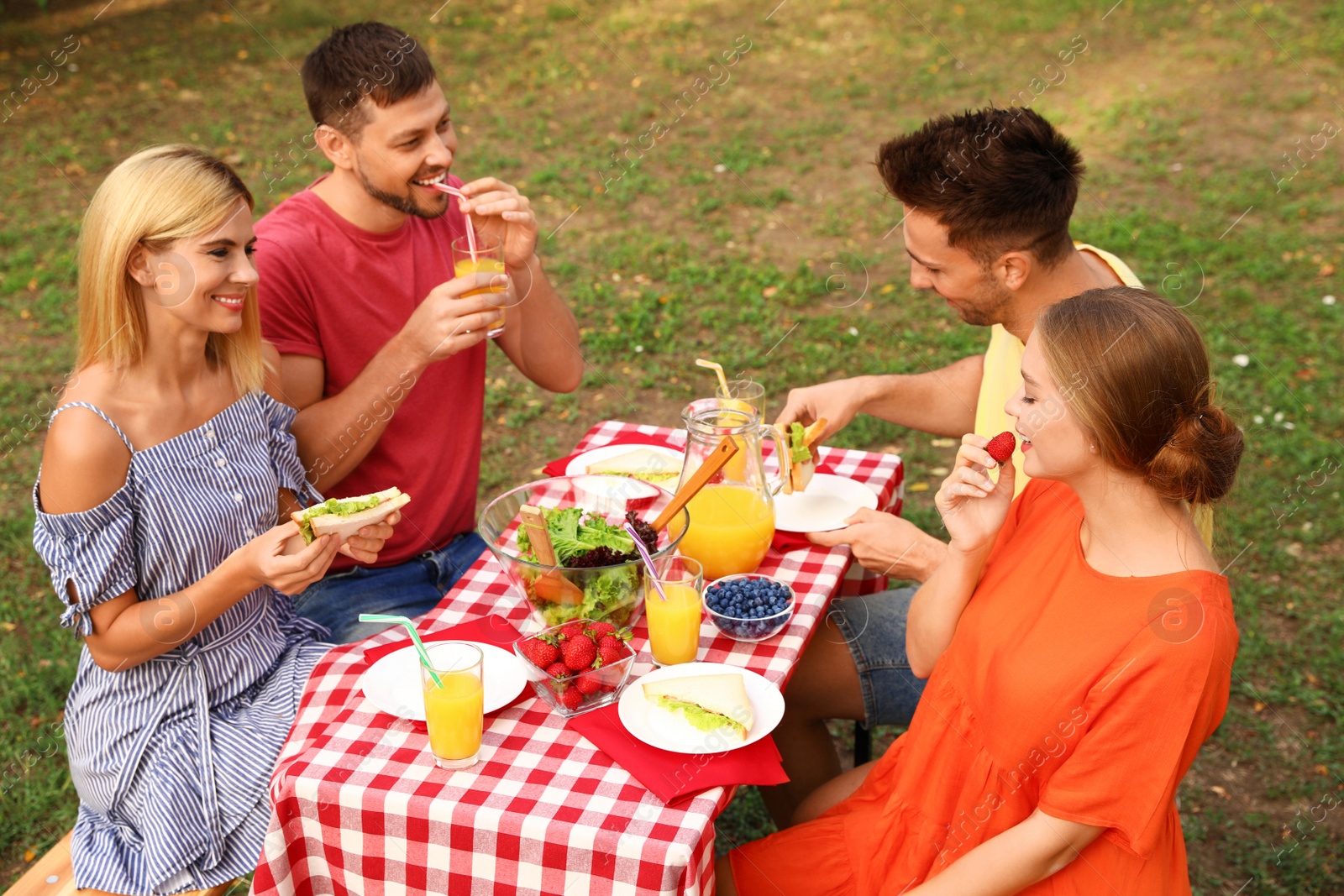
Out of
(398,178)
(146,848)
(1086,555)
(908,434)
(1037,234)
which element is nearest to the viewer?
(1086,555)

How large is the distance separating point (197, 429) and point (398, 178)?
109 centimetres

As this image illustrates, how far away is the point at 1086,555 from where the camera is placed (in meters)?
2.46

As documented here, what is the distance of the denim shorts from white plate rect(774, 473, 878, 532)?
1.05 feet

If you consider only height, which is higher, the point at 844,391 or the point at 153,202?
the point at 153,202

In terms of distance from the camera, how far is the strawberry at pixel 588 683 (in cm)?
Result: 235

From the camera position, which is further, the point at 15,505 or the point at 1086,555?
the point at 15,505

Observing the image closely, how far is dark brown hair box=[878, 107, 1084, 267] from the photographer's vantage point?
330cm

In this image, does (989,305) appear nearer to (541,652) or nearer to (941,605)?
(941,605)

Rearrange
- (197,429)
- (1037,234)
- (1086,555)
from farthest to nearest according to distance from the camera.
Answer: (1037,234), (197,429), (1086,555)

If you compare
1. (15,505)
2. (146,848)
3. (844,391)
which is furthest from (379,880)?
(15,505)

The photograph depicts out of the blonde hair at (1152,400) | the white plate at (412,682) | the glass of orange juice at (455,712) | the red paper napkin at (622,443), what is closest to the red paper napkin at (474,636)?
the white plate at (412,682)

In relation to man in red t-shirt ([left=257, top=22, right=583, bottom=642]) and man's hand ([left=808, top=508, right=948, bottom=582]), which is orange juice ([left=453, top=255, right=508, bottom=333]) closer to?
man in red t-shirt ([left=257, top=22, right=583, bottom=642])

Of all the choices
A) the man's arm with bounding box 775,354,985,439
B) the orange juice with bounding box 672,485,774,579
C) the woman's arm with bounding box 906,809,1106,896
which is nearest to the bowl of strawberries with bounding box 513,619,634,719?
the orange juice with bounding box 672,485,774,579

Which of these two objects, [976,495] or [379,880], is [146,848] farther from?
[976,495]
